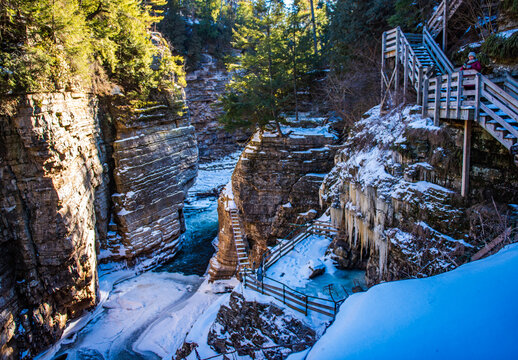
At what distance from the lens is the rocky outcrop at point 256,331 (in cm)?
886

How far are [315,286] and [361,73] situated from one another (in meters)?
12.6

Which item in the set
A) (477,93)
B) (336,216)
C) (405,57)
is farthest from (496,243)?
(336,216)

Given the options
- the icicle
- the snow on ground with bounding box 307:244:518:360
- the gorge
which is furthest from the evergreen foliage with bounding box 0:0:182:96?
the snow on ground with bounding box 307:244:518:360

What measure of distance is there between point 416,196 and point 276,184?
11221 millimetres

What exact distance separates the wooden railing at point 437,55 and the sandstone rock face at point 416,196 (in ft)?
5.86

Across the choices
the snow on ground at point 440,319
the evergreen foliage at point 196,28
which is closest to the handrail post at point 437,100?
the snow on ground at point 440,319

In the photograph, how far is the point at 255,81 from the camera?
65.5ft

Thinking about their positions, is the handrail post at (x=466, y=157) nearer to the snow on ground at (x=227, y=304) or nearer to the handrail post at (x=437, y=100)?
the handrail post at (x=437, y=100)

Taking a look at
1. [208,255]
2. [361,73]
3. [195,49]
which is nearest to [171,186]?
[208,255]

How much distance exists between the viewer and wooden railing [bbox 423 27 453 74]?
33.5ft

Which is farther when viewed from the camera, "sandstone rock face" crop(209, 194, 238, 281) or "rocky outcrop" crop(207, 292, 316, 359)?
"sandstone rock face" crop(209, 194, 238, 281)

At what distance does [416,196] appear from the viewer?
340 inches

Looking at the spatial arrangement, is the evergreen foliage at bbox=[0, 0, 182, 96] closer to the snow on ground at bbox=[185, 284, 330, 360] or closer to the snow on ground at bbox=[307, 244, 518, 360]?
the snow on ground at bbox=[185, 284, 330, 360]

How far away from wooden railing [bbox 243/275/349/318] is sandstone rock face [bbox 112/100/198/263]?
12348 mm
